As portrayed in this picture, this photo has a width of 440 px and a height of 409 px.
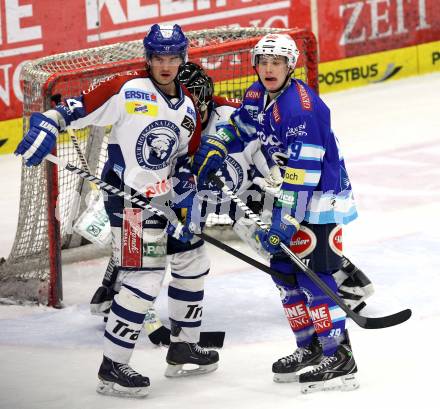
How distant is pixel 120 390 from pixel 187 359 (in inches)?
15.5

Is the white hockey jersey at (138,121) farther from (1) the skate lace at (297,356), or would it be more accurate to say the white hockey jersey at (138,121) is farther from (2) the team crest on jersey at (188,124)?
(1) the skate lace at (297,356)

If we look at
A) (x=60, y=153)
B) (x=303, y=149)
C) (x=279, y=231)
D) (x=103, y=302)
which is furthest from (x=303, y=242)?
(x=60, y=153)

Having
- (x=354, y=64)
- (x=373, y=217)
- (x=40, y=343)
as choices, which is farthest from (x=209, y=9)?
(x=40, y=343)

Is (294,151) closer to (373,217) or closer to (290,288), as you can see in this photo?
(290,288)

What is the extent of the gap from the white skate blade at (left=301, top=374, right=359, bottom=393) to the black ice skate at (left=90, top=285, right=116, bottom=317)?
1.29 m

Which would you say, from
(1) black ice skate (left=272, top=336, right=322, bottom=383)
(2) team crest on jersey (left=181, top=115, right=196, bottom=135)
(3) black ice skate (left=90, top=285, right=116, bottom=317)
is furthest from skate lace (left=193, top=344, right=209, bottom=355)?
(2) team crest on jersey (left=181, top=115, right=196, bottom=135)

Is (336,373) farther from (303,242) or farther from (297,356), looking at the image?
(303,242)

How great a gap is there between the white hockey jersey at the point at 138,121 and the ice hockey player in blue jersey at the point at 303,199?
221 mm

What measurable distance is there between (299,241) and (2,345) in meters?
Answer: 1.58

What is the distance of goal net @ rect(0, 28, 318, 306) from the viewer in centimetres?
682

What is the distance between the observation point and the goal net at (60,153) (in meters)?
6.82

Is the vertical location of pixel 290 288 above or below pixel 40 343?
above

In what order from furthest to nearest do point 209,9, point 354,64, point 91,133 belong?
point 354,64 → point 209,9 → point 91,133

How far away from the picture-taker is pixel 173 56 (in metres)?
5.48
